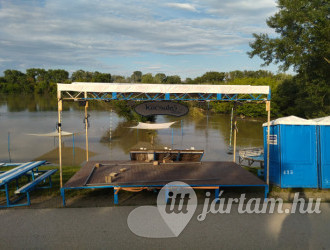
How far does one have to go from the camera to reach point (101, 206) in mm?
7051

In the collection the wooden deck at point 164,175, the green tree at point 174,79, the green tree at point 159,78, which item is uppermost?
the green tree at point 174,79

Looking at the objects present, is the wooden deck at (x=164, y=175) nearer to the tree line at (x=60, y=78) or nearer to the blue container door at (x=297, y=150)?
the blue container door at (x=297, y=150)

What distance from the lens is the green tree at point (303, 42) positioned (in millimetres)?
17094

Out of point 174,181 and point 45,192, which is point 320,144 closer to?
point 174,181

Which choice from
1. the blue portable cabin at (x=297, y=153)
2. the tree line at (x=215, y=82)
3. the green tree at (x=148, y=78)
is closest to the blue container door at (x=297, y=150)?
the blue portable cabin at (x=297, y=153)

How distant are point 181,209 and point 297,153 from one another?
4.39m

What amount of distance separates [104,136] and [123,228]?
66.1ft

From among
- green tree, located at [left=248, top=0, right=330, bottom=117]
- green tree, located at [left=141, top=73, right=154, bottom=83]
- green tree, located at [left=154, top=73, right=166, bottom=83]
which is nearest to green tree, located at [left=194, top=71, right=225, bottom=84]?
green tree, located at [left=154, top=73, right=166, bottom=83]

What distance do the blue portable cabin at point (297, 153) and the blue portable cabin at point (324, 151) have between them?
14 centimetres

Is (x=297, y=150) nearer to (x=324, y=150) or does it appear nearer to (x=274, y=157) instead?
(x=274, y=157)

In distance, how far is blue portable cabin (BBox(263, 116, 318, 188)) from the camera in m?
8.46

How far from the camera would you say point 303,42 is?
18188 millimetres

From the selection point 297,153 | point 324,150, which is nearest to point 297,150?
point 297,153

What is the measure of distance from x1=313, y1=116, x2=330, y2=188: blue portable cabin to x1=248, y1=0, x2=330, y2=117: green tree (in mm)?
10441
